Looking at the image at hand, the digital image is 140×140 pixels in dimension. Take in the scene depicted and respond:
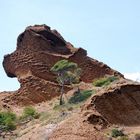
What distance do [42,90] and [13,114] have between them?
6693mm

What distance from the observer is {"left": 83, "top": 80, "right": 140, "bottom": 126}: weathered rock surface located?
123 feet

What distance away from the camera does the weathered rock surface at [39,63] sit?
59375 mm

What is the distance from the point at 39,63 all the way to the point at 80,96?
36.8 feet

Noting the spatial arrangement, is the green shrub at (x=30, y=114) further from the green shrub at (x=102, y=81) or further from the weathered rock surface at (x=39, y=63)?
the green shrub at (x=102, y=81)

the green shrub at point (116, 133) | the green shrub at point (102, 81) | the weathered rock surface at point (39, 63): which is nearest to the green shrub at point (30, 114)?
the weathered rock surface at point (39, 63)

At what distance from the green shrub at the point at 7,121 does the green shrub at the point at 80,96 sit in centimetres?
625

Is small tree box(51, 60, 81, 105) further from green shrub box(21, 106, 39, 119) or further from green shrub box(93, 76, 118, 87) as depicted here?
green shrub box(21, 106, 39, 119)

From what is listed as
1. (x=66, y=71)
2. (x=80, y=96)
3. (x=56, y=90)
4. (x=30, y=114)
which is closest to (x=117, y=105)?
(x=80, y=96)

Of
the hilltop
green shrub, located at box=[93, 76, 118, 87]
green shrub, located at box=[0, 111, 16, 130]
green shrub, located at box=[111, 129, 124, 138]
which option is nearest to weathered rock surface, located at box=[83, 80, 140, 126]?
the hilltop

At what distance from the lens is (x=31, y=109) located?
5169 cm

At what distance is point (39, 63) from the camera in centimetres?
6172

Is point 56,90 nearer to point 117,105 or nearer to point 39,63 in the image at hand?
point 39,63

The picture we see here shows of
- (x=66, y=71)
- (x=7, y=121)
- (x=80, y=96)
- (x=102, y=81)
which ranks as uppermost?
(x=66, y=71)

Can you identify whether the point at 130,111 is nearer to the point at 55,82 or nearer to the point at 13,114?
the point at 13,114
